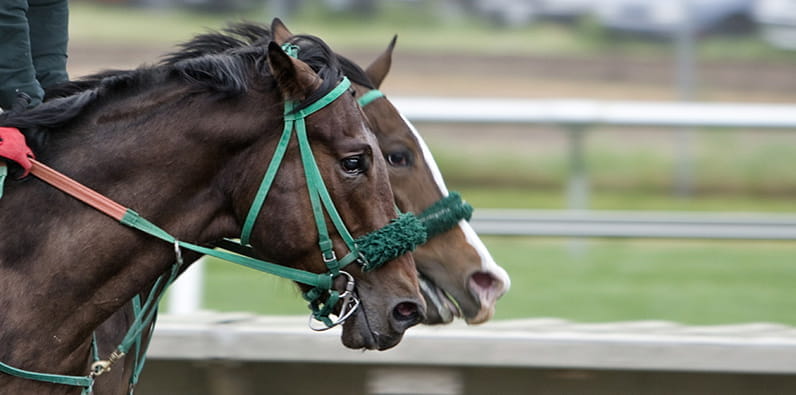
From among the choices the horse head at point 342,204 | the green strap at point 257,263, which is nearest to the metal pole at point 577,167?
the horse head at point 342,204

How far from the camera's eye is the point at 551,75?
13.3m

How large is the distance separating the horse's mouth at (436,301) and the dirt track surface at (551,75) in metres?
8.61

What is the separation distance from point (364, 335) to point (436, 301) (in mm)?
949

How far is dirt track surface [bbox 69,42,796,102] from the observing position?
40.9ft

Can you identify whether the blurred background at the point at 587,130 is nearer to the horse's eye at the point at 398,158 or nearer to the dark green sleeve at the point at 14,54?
the horse's eye at the point at 398,158

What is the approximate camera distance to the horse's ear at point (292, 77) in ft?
8.45

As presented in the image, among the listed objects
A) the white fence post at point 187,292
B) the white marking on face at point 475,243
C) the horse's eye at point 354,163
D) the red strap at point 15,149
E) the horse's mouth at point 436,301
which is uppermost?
the horse's eye at point 354,163

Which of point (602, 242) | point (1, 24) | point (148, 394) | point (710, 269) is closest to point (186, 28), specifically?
point (602, 242)

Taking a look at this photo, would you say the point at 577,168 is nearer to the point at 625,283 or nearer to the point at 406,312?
the point at 625,283

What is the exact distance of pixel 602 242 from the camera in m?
7.79

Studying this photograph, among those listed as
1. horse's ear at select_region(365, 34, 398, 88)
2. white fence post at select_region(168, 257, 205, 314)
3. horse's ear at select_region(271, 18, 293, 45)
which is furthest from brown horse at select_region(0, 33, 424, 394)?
white fence post at select_region(168, 257, 205, 314)

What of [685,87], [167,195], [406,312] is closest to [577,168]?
[685,87]

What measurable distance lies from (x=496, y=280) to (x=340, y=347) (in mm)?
661

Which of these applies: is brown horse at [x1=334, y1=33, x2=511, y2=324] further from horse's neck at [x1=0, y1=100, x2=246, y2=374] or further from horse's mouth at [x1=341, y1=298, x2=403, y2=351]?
horse's neck at [x1=0, y1=100, x2=246, y2=374]
